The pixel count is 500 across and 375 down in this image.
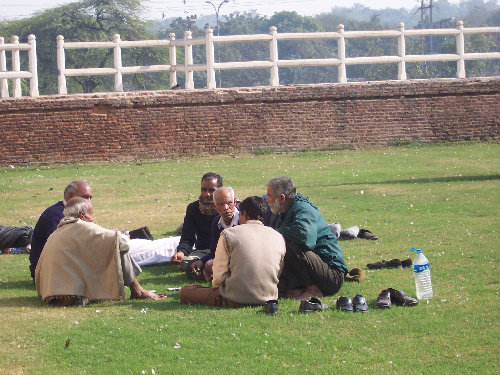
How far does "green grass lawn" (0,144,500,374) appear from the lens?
14.4ft

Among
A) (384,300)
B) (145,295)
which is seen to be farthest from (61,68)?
(384,300)

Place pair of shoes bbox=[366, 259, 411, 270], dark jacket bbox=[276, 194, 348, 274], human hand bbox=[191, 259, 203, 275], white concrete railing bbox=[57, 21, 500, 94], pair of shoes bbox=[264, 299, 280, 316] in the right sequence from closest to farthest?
pair of shoes bbox=[264, 299, 280, 316] < dark jacket bbox=[276, 194, 348, 274] < human hand bbox=[191, 259, 203, 275] < pair of shoes bbox=[366, 259, 411, 270] < white concrete railing bbox=[57, 21, 500, 94]

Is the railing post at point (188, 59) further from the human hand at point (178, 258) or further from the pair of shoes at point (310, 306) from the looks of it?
the pair of shoes at point (310, 306)

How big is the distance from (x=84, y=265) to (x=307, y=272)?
6.17 feet

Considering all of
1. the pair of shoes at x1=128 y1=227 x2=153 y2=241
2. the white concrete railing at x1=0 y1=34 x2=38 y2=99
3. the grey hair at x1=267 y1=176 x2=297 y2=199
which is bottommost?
the pair of shoes at x1=128 y1=227 x2=153 y2=241

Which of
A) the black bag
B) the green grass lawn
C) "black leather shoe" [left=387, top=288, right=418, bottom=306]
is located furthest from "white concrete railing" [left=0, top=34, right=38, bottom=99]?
"black leather shoe" [left=387, top=288, right=418, bottom=306]

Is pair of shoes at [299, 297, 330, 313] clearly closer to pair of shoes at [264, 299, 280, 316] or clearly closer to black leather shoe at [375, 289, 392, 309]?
pair of shoes at [264, 299, 280, 316]

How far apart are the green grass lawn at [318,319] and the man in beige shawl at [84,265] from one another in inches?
5.2

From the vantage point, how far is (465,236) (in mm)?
8289

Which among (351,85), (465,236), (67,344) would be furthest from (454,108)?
(67,344)

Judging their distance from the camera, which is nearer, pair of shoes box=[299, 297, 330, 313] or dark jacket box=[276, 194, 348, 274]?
pair of shoes box=[299, 297, 330, 313]

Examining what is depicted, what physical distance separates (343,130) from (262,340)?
14903mm

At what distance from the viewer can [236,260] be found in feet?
18.0

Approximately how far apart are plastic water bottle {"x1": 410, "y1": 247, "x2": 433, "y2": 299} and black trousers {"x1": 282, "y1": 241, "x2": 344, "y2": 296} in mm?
671
